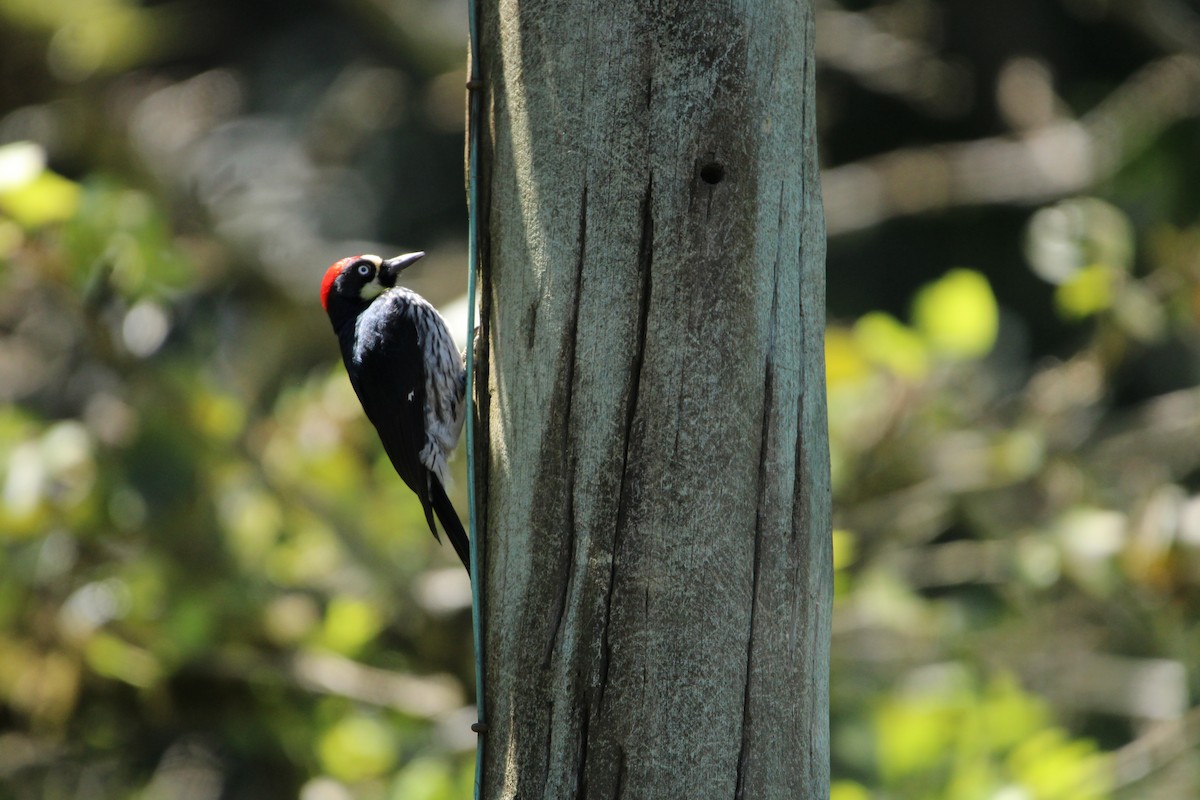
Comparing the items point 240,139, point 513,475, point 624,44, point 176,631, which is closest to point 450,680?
point 176,631

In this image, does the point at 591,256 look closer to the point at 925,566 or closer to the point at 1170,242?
the point at 1170,242

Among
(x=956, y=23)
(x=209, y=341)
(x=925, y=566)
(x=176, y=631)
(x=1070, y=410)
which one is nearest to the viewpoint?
(x=176, y=631)

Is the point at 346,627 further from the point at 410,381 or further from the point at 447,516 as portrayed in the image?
the point at 410,381

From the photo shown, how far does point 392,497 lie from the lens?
205 inches

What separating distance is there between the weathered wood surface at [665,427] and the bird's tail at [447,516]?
1.12 metres

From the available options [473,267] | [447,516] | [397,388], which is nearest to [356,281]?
[397,388]

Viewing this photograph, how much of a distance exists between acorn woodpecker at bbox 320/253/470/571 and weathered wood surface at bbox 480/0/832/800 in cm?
112

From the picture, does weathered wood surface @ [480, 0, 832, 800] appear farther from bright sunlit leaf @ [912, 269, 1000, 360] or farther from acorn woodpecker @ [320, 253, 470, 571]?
bright sunlit leaf @ [912, 269, 1000, 360]

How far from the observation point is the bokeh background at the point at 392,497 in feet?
13.9

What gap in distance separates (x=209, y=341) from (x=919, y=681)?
3331 mm

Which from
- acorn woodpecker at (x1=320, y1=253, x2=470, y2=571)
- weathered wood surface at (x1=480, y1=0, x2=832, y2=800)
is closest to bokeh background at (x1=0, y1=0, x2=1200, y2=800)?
acorn woodpecker at (x1=320, y1=253, x2=470, y2=571)

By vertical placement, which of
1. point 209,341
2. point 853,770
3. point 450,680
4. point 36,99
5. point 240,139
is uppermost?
point 240,139

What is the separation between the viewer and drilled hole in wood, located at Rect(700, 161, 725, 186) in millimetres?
1921

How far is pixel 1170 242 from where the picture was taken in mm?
4707
